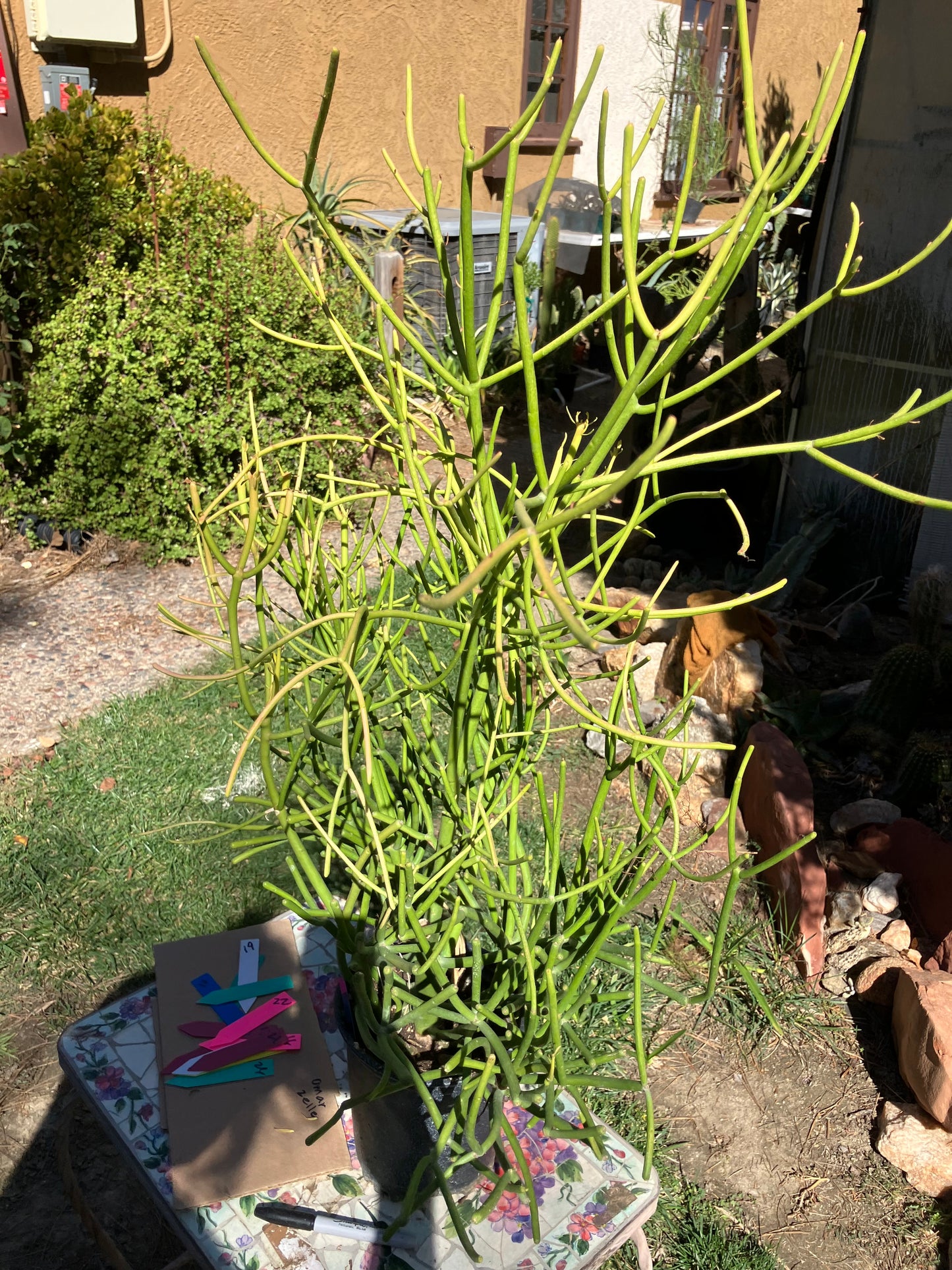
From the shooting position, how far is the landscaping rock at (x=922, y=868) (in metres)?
2.69

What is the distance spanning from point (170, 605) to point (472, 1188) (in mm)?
3314

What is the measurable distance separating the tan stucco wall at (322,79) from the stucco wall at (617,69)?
0.79 meters

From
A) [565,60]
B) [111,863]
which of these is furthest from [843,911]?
[565,60]

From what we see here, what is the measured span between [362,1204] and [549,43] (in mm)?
8584

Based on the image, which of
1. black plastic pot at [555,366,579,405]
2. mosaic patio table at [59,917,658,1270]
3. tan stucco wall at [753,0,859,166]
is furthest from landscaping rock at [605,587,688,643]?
tan stucco wall at [753,0,859,166]

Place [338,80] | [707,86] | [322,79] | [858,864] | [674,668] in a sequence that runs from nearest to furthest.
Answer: [858,864] < [674,668] < [322,79] < [338,80] < [707,86]

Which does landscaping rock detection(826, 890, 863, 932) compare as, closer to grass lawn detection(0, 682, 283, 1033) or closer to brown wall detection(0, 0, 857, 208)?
grass lawn detection(0, 682, 283, 1033)

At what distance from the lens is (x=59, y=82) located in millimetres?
4820

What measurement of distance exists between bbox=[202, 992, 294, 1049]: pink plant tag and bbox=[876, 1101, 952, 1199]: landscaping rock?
1321 mm

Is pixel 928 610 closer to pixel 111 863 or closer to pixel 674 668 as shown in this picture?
pixel 674 668

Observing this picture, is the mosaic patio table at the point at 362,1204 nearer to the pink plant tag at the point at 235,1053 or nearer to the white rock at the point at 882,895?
the pink plant tag at the point at 235,1053

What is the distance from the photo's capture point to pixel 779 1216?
6.77 ft

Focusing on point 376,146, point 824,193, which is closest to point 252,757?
point 824,193

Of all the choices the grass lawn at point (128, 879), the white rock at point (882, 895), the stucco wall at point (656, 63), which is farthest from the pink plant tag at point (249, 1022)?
the stucco wall at point (656, 63)
